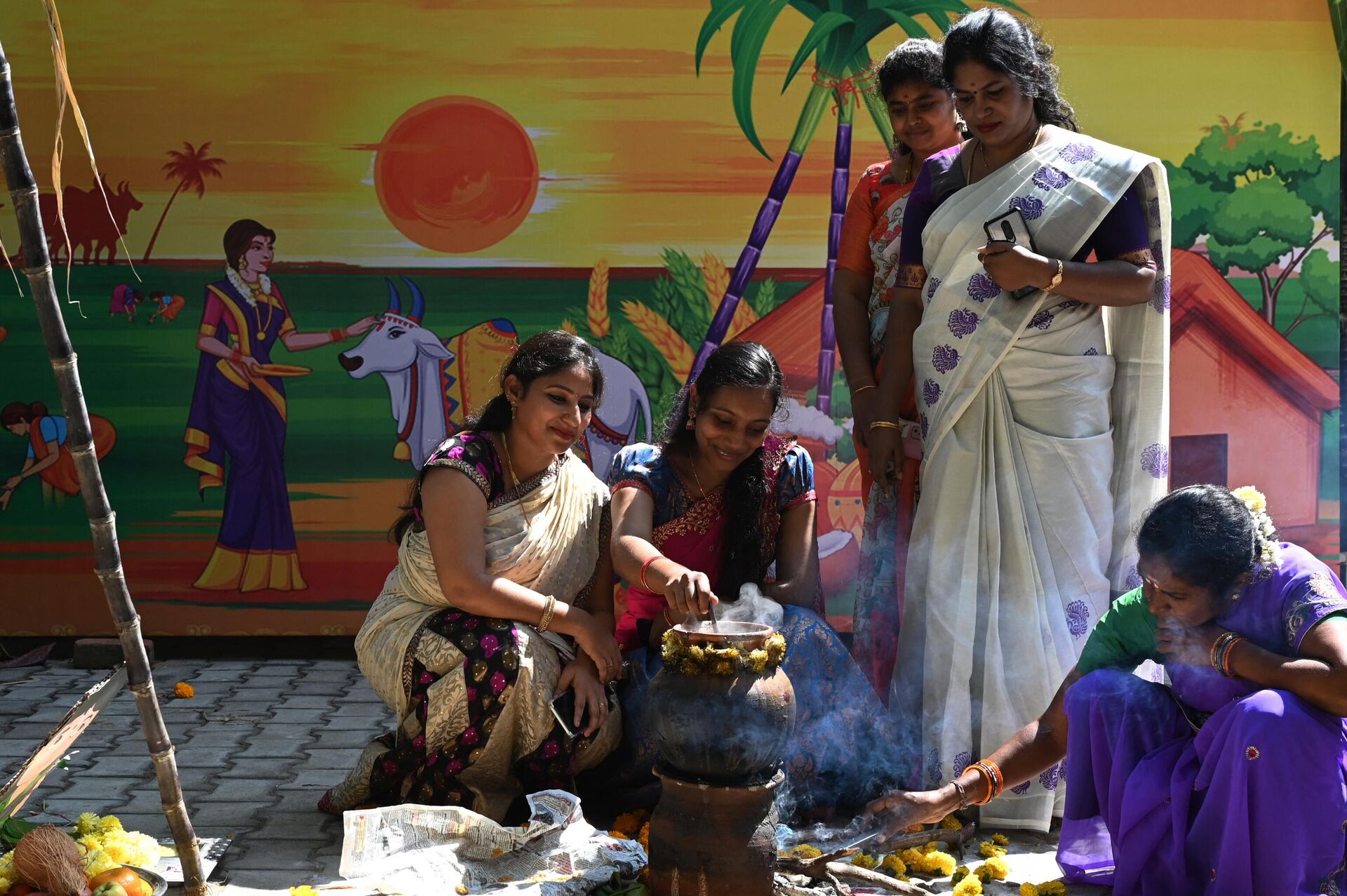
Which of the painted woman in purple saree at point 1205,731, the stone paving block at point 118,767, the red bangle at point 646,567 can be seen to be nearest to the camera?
the painted woman in purple saree at point 1205,731

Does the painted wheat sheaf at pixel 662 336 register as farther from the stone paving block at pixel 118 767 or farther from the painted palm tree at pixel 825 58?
Answer: the stone paving block at pixel 118 767

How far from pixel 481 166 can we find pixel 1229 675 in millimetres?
4422


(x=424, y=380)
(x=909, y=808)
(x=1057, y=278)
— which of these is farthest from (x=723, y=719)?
(x=424, y=380)

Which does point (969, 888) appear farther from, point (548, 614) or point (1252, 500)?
point (548, 614)

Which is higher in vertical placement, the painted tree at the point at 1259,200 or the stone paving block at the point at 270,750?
the painted tree at the point at 1259,200

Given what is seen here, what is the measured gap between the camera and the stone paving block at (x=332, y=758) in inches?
185

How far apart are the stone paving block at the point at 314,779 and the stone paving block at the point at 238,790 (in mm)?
55

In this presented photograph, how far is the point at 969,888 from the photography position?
10.9 feet

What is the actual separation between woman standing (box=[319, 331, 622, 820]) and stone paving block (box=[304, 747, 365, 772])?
2.00 feet

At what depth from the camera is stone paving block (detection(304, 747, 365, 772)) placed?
4.70 metres

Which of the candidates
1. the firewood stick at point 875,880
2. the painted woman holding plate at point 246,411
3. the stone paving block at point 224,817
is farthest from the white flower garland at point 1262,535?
the painted woman holding plate at point 246,411

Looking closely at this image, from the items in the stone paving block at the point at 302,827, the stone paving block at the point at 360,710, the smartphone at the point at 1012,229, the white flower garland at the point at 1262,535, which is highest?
the smartphone at the point at 1012,229

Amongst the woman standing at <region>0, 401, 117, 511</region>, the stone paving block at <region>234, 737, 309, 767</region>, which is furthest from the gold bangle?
the woman standing at <region>0, 401, 117, 511</region>

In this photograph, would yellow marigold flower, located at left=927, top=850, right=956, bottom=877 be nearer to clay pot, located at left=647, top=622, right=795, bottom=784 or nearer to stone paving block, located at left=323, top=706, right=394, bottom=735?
clay pot, located at left=647, top=622, right=795, bottom=784
